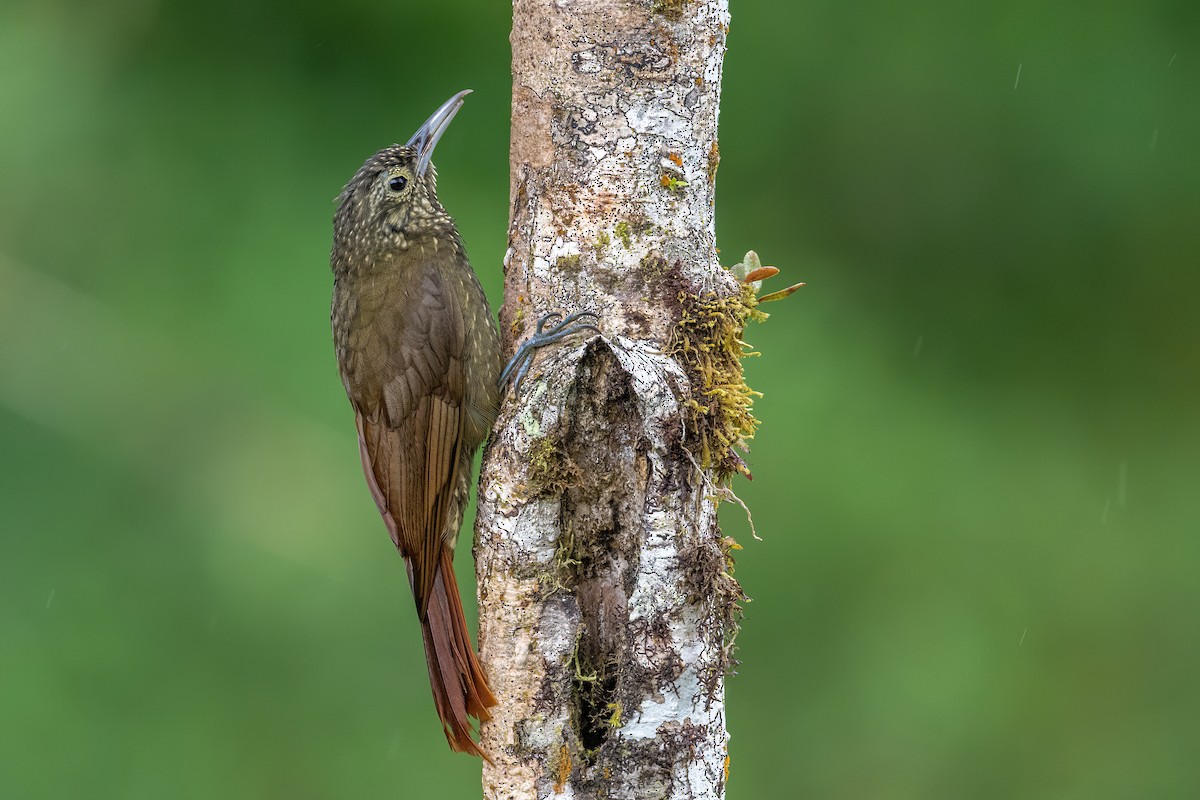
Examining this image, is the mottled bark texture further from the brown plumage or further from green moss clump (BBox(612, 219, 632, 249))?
the brown plumage

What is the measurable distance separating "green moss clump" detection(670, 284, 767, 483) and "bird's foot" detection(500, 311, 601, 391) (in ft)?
0.53

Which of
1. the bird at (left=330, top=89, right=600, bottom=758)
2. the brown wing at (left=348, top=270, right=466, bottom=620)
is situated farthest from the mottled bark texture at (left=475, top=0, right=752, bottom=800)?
the brown wing at (left=348, top=270, right=466, bottom=620)

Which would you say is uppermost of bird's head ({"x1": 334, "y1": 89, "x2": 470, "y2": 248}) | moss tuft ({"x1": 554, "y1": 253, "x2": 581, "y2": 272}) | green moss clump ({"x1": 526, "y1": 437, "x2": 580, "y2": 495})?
bird's head ({"x1": 334, "y1": 89, "x2": 470, "y2": 248})

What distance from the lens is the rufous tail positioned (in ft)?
7.39

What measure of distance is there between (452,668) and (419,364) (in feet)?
2.31

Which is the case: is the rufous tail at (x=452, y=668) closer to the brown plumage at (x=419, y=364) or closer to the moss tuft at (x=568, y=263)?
the brown plumage at (x=419, y=364)

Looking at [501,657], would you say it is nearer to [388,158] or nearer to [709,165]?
[709,165]

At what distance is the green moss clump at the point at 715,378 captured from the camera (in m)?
2.17

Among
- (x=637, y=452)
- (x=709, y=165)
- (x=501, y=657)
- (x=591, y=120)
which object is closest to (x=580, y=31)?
(x=591, y=120)

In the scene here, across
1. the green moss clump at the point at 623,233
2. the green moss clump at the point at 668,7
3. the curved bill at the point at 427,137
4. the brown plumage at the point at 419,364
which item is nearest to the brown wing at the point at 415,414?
the brown plumage at the point at 419,364

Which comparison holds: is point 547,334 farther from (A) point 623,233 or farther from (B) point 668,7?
(B) point 668,7

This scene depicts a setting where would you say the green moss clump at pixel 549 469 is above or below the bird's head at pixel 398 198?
below

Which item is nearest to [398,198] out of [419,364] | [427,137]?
[427,137]

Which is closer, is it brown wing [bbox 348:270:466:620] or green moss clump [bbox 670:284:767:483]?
green moss clump [bbox 670:284:767:483]
